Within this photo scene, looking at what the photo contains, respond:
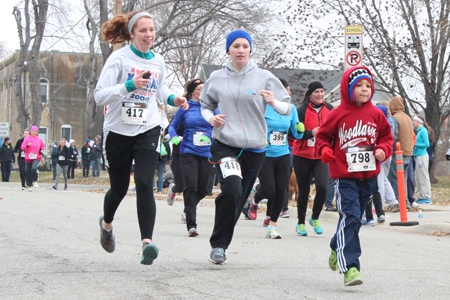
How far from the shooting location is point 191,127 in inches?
340

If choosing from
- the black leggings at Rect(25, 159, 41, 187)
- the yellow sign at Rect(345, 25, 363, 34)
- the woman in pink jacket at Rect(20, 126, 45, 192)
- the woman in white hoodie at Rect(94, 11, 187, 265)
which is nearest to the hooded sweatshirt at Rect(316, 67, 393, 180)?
the woman in white hoodie at Rect(94, 11, 187, 265)

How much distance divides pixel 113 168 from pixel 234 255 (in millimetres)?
1627

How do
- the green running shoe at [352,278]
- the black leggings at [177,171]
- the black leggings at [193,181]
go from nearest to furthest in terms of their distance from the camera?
the green running shoe at [352,278]
the black leggings at [193,181]
the black leggings at [177,171]

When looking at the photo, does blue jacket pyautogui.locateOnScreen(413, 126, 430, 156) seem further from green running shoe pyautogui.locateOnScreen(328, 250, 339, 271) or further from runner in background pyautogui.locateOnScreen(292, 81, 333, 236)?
green running shoe pyautogui.locateOnScreen(328, 250, 339, 271)

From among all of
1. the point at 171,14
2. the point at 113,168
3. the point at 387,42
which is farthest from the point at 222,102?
the point at 171,14

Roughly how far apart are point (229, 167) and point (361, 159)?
46.8 inches

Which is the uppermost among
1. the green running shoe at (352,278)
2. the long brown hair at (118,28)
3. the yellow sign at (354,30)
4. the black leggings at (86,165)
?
the yellow sign at (354,30)

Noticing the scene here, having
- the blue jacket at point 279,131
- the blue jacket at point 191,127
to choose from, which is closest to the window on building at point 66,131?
the blue jacket at point 191,127

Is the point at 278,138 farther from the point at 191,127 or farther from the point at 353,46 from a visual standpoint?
the point at 353,46

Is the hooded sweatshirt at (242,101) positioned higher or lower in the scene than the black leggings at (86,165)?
higher

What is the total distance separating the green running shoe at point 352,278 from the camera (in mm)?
4582

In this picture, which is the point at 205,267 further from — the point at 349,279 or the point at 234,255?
the point at 349,279

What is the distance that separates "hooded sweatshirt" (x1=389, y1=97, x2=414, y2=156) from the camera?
12.1m

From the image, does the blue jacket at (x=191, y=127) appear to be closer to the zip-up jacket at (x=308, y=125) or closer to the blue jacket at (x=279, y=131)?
the blue jacket at (x=279, y=131)
